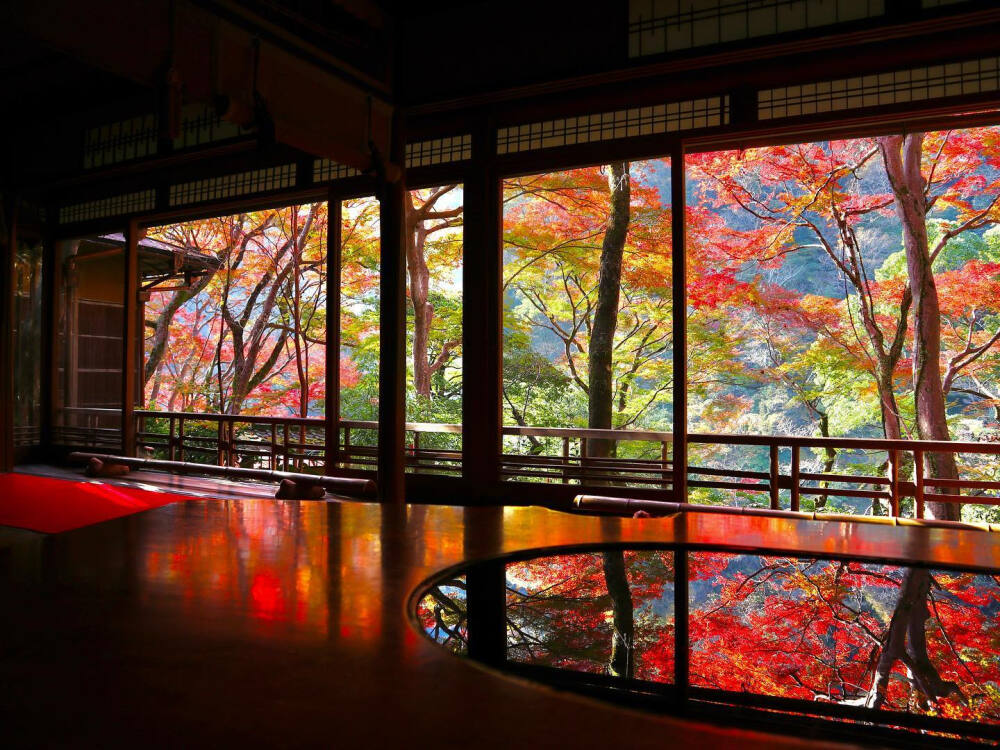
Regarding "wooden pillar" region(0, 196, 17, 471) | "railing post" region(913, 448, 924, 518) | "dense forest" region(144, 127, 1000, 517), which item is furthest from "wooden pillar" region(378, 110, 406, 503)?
"wooden pillar" region(0, 196, 17, 471)

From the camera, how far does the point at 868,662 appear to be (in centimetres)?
86

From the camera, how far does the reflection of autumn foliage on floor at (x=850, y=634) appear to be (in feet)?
2.65

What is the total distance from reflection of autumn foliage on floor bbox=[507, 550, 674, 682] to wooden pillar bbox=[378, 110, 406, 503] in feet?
11.8

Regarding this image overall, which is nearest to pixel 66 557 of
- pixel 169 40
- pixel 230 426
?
pixel 169 40

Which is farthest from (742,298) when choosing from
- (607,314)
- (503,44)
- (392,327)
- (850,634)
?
(850,634)

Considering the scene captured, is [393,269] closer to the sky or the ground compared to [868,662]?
closer to the sky

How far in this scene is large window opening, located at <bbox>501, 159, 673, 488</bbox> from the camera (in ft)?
26.7

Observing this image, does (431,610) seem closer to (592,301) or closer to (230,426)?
(230,426)

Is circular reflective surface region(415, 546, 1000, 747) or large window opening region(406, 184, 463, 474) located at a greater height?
large window opening region(406, 184, 463, 474)

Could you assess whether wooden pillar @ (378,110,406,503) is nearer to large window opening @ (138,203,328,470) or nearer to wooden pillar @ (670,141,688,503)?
wooden pillar @ (670,141,688,503)

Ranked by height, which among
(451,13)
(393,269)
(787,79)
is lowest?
(393,269)

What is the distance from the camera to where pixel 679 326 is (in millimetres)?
4324

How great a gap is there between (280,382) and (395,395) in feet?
21.9

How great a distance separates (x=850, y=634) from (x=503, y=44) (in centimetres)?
436
